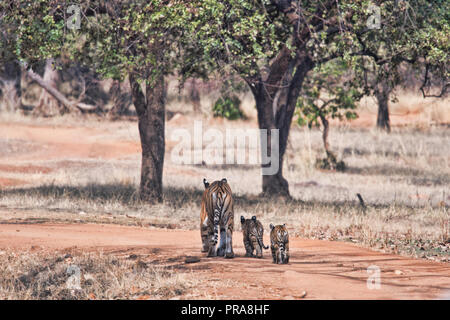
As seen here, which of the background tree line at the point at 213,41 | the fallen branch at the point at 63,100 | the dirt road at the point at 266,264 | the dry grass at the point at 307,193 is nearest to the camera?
the dirt road at the point at 266,264

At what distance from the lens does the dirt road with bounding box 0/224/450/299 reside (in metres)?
8.86

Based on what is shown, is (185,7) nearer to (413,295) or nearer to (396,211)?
(396,211)

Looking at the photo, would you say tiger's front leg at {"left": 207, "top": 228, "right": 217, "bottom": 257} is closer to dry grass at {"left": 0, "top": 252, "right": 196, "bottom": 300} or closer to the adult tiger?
the adult tiger

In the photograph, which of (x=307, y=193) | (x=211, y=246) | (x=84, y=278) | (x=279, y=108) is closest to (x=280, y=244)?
(x=211, y=246)

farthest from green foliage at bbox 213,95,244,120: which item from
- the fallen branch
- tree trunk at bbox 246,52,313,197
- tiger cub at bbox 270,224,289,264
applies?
tiger cub at bbox 270,224,289,264

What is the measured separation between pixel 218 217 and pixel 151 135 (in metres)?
9.16

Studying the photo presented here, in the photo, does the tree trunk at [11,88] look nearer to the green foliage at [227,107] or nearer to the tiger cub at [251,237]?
the green foliage at [227,107]

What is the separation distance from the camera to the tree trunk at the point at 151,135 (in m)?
19.3

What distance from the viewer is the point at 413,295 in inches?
348

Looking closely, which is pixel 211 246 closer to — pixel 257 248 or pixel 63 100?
pixel 257 248

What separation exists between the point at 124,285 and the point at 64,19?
7.63 m

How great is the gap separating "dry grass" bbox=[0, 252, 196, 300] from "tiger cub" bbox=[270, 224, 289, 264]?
59.2 inches

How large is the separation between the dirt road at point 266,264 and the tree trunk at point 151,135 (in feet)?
14.5

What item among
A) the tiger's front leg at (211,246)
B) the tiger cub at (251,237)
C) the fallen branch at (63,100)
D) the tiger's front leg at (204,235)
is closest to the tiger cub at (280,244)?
the tiger cub at (251,237)
